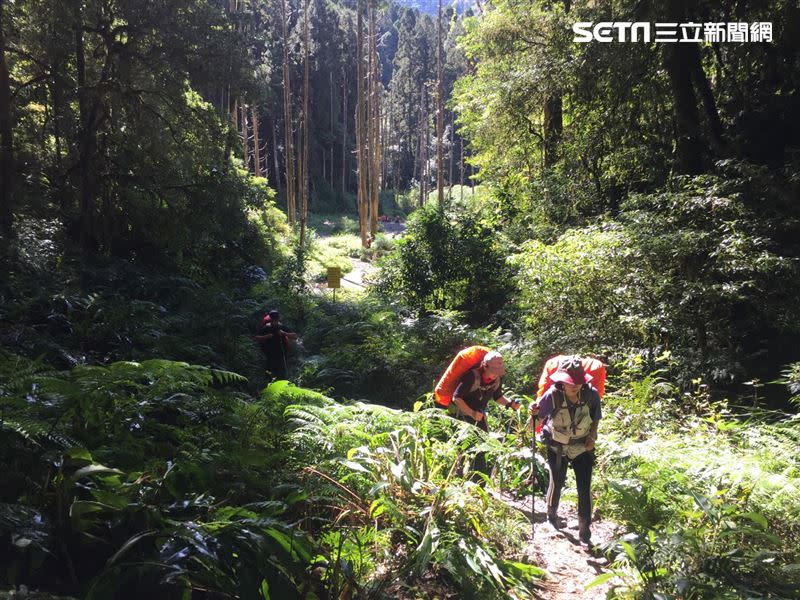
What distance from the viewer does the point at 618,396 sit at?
23.6 feet

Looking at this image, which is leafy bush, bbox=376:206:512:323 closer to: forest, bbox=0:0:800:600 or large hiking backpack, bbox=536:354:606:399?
forest, bbox=0:0:800:600

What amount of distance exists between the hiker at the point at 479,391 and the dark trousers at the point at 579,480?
652 mm

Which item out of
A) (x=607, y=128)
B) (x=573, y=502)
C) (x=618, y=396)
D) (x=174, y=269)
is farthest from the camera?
(x=174, y=269)

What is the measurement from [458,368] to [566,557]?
1900 millimetres

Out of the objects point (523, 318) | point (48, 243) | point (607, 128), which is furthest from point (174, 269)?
point (607, 128)

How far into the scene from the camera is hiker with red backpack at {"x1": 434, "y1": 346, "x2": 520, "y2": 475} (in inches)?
209

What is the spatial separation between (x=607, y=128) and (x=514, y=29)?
4300mm

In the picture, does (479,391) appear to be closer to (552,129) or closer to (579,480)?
(579,480)

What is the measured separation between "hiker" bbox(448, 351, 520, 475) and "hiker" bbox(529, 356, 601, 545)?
0.57 meters

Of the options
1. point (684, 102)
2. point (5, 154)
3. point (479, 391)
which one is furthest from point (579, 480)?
point (5, 154)

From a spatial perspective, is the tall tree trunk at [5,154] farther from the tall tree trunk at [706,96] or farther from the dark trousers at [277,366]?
the tall tree trunk at [706,96]

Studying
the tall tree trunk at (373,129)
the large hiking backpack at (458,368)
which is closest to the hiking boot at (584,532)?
the large hiking backpack at (458,368)

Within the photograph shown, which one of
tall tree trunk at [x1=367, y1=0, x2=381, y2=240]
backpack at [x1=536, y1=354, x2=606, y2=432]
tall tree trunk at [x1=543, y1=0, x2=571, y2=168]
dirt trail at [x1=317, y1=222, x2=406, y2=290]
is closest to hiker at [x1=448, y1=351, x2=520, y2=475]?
backpack at [x1=536, y1=354, x2=606, y2=432]

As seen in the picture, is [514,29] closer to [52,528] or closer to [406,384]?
[406,384]
